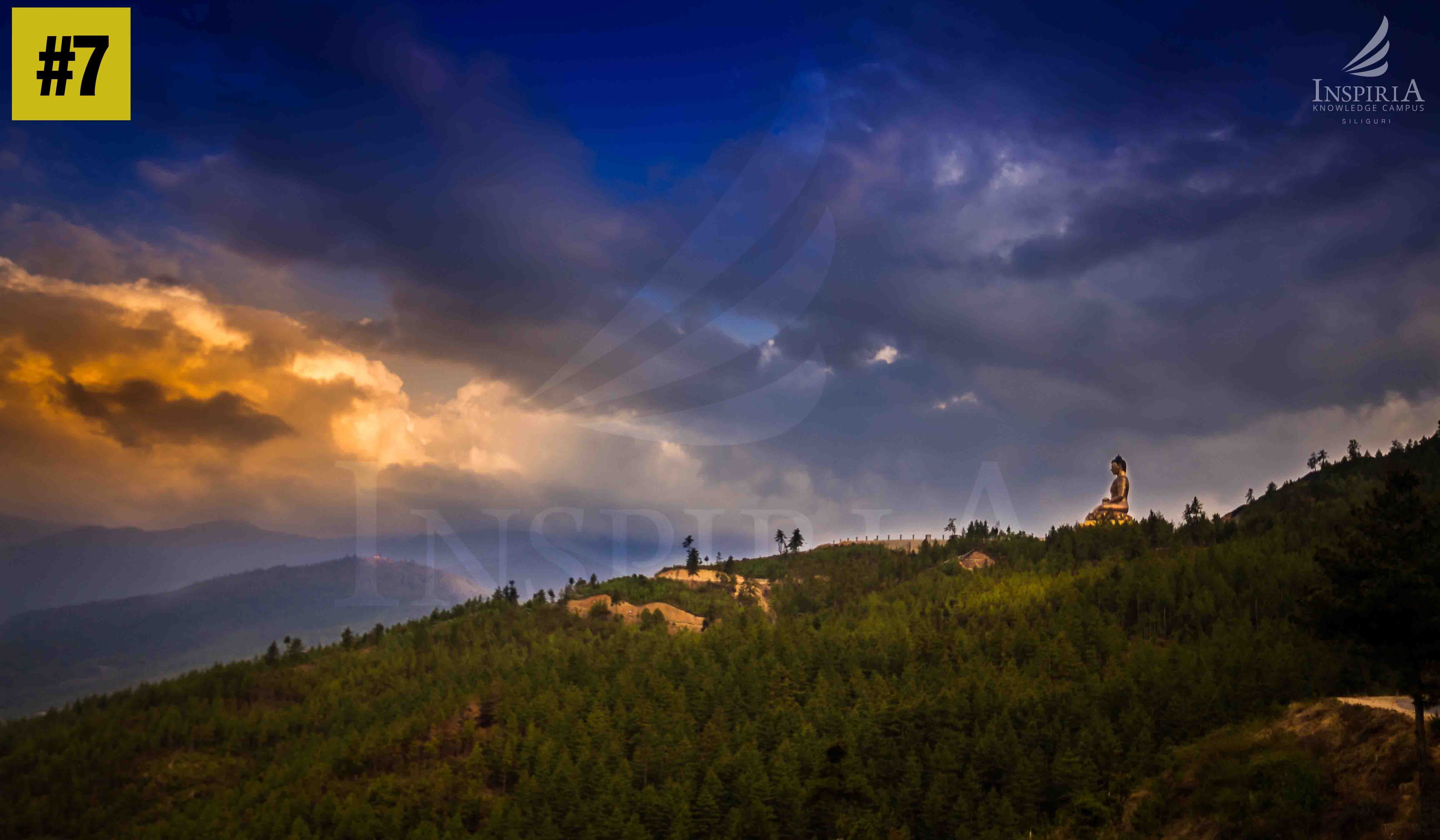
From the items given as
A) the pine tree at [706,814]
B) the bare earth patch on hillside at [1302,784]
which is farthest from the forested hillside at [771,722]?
the bare earth patch on hillside at [1302,784]

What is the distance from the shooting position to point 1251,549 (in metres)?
156

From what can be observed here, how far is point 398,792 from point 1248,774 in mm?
119331

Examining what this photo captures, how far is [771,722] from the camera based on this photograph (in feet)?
384

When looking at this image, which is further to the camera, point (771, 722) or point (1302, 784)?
point (771, 722)

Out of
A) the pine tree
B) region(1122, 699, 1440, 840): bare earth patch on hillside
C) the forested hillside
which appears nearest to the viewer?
region(1122, 699, 1440, 840): bare earth patch on hillside

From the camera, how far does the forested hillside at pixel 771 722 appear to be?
290 ft

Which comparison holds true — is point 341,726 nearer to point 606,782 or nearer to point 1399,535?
point 606,782

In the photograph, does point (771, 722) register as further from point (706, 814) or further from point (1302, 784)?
point (1302, 784)

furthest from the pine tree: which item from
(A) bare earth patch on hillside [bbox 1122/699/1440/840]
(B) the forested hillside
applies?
(A) bare earth patch on hillside [bbox 1122/699/1440/840]

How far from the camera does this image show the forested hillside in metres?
88.4

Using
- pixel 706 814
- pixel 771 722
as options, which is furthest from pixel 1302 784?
pixel 771 722

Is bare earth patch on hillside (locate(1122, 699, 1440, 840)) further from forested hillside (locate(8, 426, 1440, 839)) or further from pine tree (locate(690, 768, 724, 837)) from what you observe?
pine tree (locate(690, 768, 724, 837))

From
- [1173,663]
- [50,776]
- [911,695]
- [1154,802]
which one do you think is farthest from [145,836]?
[1173,663]

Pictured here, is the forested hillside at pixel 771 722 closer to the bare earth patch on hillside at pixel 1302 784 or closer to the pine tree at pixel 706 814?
the pine tree at pixel 706 814
